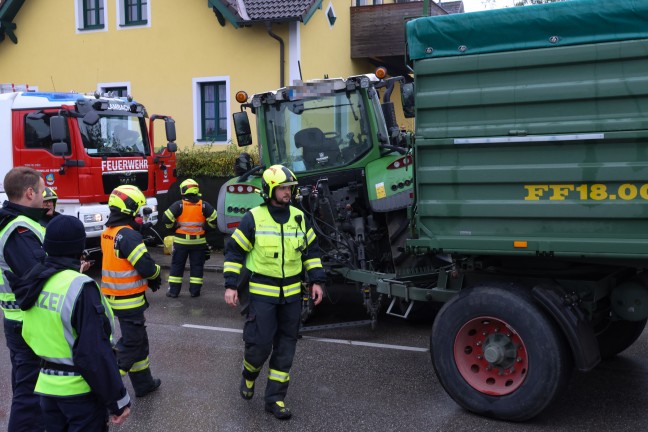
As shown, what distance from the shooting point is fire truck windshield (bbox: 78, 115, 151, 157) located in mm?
10777

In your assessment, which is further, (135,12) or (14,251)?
(135,12)

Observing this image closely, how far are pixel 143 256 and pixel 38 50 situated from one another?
14890 millimetres

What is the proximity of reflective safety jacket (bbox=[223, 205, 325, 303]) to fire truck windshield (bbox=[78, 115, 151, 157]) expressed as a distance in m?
6.63

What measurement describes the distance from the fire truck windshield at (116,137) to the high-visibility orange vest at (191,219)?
2490mm

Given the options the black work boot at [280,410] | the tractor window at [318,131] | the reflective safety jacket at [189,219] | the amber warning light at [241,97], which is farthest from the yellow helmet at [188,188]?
the black work boot at [280,410]

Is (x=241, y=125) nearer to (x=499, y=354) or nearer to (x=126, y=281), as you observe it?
(x=126, y=281)

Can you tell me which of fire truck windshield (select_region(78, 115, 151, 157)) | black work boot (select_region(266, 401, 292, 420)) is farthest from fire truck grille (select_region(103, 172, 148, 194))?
black work boot (select_region(266, 401, 292, 420))

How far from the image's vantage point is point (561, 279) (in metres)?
4.76

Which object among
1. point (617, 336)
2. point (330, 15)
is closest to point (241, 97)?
point (617, 336)

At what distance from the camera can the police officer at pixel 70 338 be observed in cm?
306

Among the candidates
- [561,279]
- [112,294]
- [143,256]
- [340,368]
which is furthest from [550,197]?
A: [112,294]

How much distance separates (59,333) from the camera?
313 cm

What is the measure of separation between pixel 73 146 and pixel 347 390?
7.04m

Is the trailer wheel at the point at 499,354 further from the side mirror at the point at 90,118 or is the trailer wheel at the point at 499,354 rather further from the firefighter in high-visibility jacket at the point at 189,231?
the side mirror at the point at 90,118
